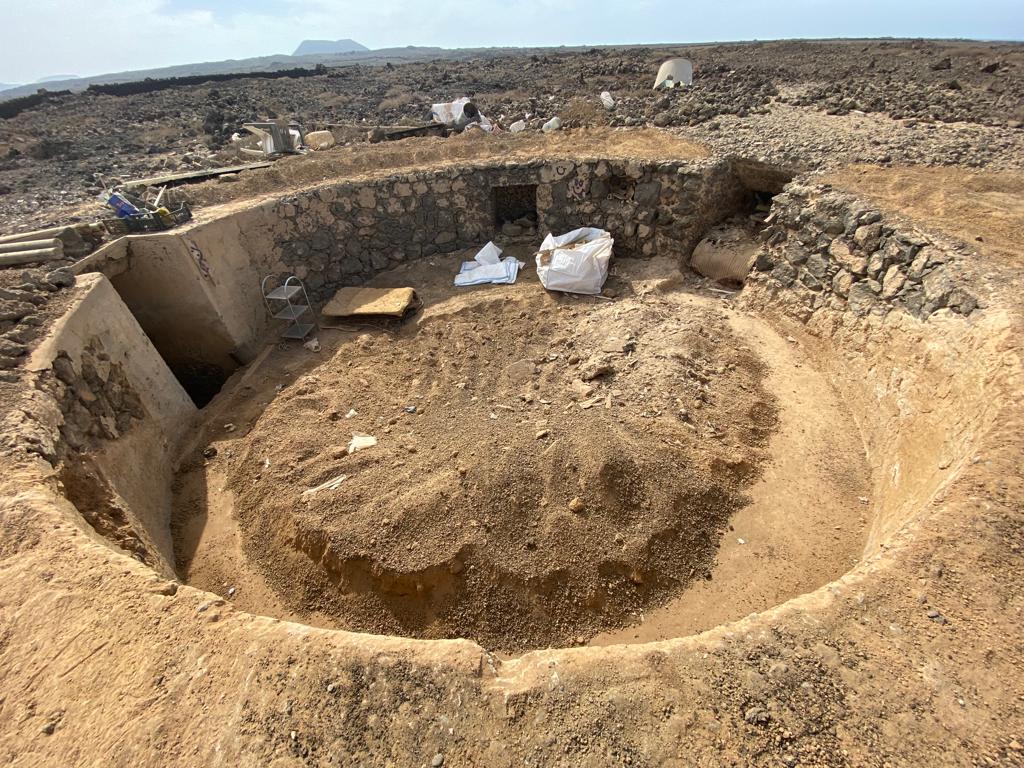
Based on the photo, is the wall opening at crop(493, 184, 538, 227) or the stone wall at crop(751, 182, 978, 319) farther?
the wall opening at crop(493, 184, 538, 227)

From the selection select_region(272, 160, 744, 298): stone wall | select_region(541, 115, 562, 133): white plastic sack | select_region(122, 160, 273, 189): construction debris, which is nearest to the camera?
select_region(272, 160, 744, 298): stone wall

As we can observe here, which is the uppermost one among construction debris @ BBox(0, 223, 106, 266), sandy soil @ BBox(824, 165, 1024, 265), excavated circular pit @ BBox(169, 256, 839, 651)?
construction debris @ BBox(0, 223, 106, 266)

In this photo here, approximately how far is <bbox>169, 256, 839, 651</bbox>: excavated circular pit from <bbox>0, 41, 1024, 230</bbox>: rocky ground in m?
4.46

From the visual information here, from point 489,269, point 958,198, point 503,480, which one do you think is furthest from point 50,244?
point 958,198

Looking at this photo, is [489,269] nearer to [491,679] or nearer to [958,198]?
[958,198]

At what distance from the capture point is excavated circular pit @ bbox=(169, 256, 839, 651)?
4043 mm

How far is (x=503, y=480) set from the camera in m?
4.54

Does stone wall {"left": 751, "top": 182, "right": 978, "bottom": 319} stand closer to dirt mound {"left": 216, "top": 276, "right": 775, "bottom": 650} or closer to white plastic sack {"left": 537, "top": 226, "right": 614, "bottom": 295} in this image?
dirt mound {"left": 216, "top": 276, "right": 775, "bottom": 650}

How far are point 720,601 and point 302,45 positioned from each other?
748 ft

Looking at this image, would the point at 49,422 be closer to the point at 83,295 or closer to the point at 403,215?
the point at 83,295

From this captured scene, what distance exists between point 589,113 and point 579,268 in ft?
16.7

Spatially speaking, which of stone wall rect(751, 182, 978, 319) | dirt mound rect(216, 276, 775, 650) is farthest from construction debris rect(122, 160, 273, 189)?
stone wall rect(751, 182, 978, 319)

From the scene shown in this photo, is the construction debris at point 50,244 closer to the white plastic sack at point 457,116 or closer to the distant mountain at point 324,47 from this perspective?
the white plastic sack at point 457,116

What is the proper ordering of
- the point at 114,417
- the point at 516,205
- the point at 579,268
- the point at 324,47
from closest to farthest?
the point at 114,417 → the point at 579,268 → the point at 516,205 → the point at 324,47
